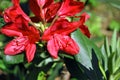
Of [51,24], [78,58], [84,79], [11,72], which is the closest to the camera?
[51,24]

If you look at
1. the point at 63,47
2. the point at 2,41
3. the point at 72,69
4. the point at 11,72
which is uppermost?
the point at 63,47

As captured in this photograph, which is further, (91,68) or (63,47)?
(91,68)

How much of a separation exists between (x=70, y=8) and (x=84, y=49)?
16 centimetres

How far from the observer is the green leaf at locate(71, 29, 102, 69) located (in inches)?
50.1

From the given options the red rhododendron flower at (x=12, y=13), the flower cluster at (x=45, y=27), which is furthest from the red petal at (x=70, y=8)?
the red rhododendron flower at (x=12, y=13)

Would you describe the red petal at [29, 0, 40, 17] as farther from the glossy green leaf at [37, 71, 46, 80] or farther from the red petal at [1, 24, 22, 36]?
the glossy green leaf at [37, 71, 46, 80]

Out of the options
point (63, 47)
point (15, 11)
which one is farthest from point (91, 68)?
point (15, 11)

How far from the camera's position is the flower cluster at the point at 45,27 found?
1.17 m

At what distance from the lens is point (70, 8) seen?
1221 mm

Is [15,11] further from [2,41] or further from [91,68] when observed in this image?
[2,41]

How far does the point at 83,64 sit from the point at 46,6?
8.9 inches

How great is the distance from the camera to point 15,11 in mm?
1191

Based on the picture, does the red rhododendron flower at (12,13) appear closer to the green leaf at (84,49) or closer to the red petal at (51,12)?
the red petal at (51,12)

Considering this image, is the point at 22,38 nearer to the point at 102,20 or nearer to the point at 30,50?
the point at 30,50
